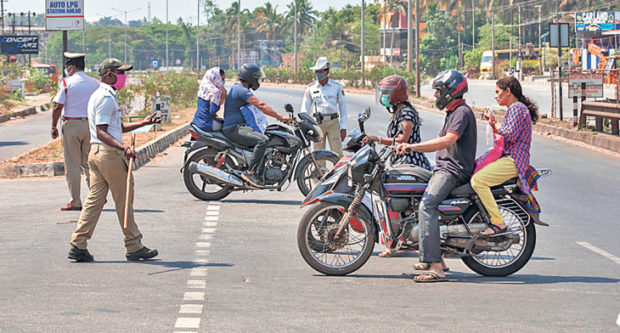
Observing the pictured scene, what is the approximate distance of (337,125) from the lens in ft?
45.2

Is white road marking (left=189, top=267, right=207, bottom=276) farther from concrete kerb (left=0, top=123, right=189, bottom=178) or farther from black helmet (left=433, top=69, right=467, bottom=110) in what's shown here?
concrete kerb (left=0, top=123, right=189, bottom=178)

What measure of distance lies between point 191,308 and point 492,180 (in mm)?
2641

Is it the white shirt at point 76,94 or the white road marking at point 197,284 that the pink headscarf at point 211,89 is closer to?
the white shirt at point 76,94

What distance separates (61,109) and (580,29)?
86349 millimetres

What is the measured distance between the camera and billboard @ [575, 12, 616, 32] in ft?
299

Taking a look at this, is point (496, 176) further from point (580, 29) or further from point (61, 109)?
point (580, 29)

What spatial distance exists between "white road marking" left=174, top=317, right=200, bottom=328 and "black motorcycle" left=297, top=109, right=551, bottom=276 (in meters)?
1.65

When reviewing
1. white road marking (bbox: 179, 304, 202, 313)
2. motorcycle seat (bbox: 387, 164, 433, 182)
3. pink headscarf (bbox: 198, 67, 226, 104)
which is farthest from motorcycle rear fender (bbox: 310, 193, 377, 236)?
pink headscarf (bbox: 198, 67, 226, 104)

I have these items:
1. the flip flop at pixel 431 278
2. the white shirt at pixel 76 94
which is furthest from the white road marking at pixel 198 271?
the white shirt at pixel 76 94

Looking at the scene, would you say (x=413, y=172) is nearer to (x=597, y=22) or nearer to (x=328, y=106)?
(x=328, y=106)

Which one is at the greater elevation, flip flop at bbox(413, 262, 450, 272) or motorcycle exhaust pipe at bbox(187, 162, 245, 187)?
motorcycle exhaust pipe at bbox(187, 162, 245, 187)

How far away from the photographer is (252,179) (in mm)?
12281

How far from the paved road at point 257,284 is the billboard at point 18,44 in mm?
50693

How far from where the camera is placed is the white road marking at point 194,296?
694 cm
